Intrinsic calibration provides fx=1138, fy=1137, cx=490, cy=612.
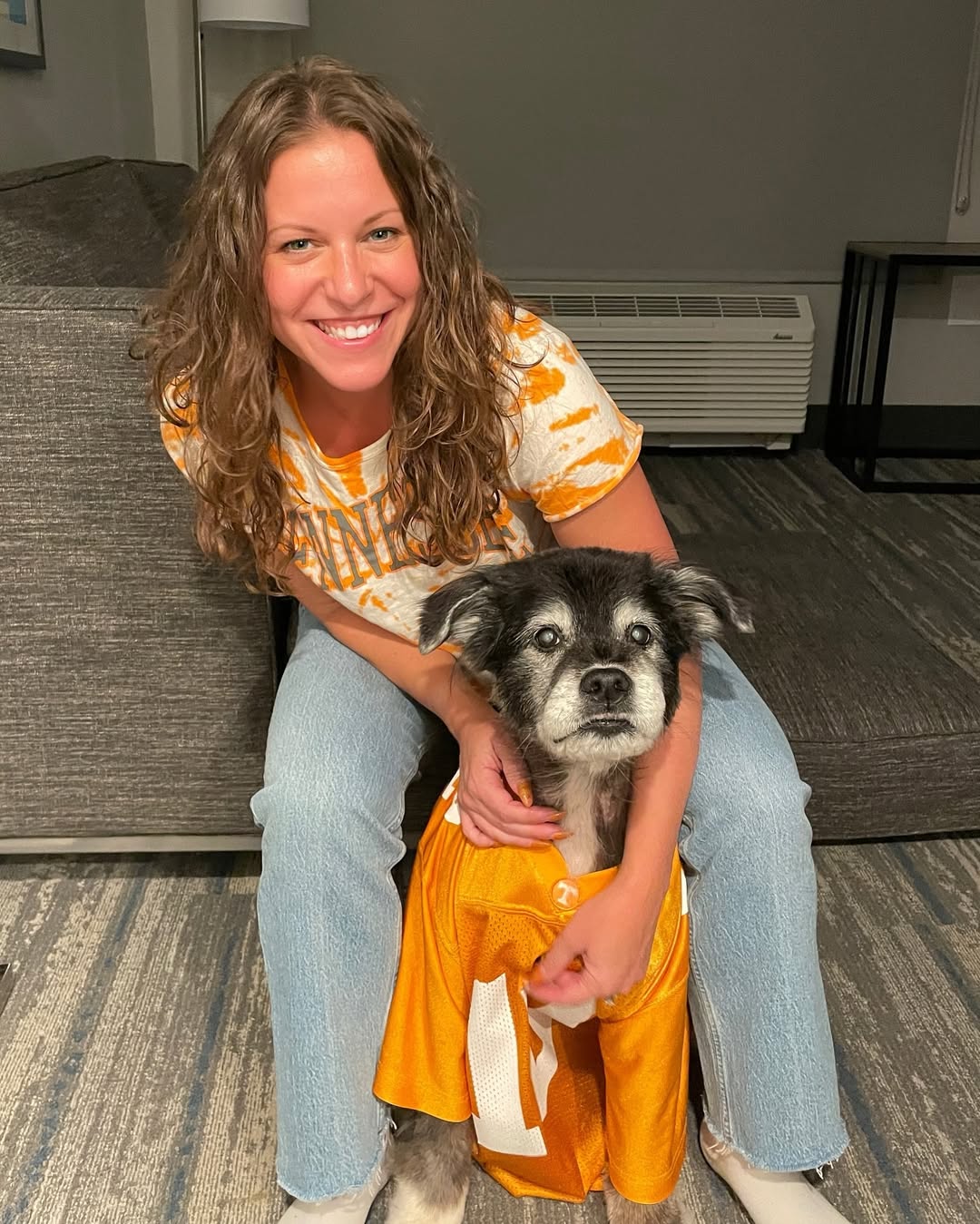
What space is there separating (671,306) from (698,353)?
0.20 meters

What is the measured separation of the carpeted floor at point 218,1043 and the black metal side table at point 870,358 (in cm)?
212

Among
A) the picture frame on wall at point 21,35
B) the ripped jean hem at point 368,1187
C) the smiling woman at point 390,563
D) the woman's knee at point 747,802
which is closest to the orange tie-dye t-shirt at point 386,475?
the smiling woman at point 390,563

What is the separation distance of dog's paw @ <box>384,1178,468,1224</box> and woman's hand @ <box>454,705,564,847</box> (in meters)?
0.44

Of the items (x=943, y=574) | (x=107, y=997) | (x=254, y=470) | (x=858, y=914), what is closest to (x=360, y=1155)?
(x=107, y=997)

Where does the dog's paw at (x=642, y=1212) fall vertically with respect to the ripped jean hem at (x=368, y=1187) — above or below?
below

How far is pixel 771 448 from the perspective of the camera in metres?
4.39

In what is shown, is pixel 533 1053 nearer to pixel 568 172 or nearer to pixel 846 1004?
pixel 846 1004

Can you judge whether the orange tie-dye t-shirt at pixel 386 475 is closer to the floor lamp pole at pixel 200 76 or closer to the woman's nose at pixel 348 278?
the woman's nose at pixel 348 278

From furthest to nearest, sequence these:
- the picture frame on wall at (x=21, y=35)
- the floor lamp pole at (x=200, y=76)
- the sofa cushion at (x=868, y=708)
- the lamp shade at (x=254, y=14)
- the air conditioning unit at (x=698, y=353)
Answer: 1. the air conditioning unit at (x=698, y=353)
2. the floor lamp pole at (x=200, y=76)
3. the lamp shade at (x=254, y=14)
4. the picture frame on wall at (x=21, y=35)
5. the sofa cushion at (x=868, y=708)

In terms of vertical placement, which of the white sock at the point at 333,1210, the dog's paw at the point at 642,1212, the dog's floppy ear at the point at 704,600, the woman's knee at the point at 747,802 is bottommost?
the dog's paw at the point at 642,1212

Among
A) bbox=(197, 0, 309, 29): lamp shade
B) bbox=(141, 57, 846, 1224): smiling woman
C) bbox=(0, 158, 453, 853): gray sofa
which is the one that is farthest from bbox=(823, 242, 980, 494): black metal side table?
bbox=(141, 57, 846, 1224): smiling woman

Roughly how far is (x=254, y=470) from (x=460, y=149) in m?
3.11

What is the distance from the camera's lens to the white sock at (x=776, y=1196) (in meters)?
1.31

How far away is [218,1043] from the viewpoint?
1631mm
